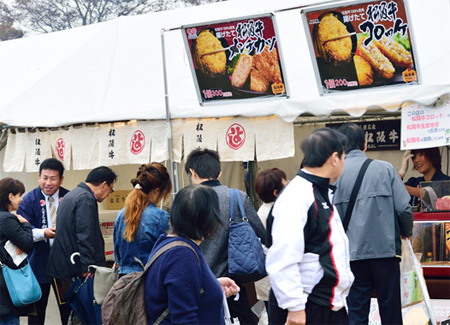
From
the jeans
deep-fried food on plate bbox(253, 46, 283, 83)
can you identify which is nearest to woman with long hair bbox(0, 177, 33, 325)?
the jeans

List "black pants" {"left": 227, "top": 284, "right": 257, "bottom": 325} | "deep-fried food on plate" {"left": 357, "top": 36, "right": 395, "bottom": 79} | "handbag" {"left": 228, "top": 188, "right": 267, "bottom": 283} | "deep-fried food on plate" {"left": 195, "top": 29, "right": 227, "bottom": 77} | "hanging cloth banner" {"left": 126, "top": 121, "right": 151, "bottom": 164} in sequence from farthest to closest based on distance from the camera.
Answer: "hanging cloth banner" {"left": 126, "top": 121, "right": 151, "bottom": 164}
"deep-fried food on plate" {"left": 195, "top": 29, "right": 227, "bottom": 77}
"deep-fried food on plate" {"left": 357, "top": 36, "right": 395, "bottom": 79}
"black pants" {"left": 227, "top": 284, "right": 257, "bottom": 325}
"handbag" {"left": 228, "top": 188, "right": 267, "bottom": 283}

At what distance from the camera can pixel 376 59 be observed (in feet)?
19.6

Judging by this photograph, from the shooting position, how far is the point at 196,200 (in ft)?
10.6

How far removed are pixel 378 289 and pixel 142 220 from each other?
2.06m

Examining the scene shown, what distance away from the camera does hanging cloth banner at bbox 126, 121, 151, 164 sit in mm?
7441

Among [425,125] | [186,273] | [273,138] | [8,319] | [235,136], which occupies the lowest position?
[8,319]

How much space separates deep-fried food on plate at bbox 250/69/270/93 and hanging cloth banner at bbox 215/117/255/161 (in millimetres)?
384

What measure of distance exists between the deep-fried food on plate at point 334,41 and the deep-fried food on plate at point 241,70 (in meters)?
0.85

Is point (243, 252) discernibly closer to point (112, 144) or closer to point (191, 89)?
point (191, 89)

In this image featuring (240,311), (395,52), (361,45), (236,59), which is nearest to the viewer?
(240,311)

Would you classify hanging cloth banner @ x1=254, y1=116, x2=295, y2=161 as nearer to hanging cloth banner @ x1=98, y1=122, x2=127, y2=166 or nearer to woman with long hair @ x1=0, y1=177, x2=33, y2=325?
hanging cloth banner @ x1=98, y1=122, x2=127, y2=166

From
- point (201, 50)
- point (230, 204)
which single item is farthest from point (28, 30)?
point (230, 204)

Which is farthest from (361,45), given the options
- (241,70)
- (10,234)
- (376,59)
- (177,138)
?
(10,234)

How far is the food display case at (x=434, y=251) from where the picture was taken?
6148mm
